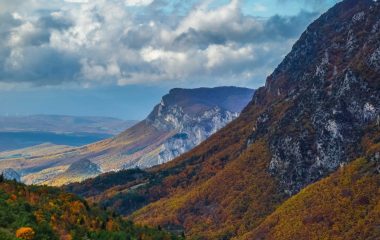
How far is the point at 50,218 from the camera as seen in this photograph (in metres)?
124

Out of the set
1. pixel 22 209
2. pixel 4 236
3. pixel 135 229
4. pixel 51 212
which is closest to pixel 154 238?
pixel 135 229

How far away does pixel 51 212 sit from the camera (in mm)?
130375

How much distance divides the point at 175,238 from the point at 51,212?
47.2m

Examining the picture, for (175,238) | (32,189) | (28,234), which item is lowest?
(175,238)

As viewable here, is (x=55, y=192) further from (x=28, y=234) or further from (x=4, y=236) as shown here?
(x=4, y=236)

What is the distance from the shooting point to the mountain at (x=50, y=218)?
106688 millimetres

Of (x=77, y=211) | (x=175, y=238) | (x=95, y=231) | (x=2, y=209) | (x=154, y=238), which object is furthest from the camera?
(x=175, y=238)

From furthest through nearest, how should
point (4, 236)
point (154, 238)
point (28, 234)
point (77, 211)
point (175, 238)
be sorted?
1. point (175, 238)
2. point (154, 238)
3. point (77, 211)
4. point (28, 234)
5. point (4, 236)

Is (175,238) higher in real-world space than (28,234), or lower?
lower

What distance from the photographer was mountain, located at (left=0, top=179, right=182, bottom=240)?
107 meters

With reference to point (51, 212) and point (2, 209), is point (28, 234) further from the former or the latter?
point (51, 212)

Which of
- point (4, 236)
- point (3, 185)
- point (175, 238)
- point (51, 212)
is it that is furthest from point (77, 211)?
point (4, 236)

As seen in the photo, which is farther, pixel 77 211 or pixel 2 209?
pixel 77 211

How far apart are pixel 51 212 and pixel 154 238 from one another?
3387 centimetres
